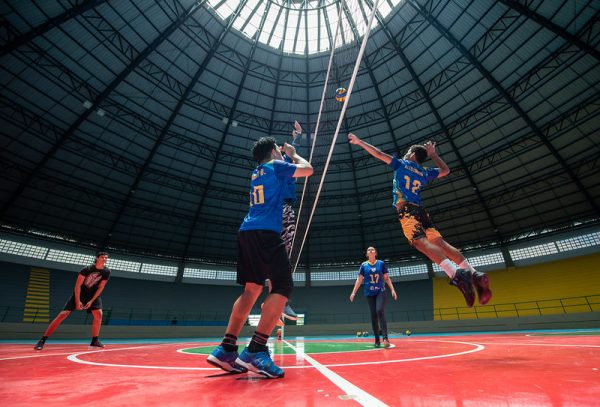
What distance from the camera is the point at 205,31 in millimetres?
18859

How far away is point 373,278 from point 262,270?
5530 mm

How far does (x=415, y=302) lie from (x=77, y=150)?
32.0 meters

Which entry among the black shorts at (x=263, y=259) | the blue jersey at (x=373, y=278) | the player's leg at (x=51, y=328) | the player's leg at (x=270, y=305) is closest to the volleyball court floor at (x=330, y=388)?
the player's leg at (x=270, y=305)

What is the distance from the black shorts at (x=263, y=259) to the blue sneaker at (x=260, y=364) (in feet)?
2.10

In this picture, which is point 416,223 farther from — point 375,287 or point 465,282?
point 375,287

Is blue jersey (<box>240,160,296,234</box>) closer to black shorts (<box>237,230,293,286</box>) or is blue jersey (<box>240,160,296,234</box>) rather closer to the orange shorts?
black shorts (<box>237,230,293,286</box>)

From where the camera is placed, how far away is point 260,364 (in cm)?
257

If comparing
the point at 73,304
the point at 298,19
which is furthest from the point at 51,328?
the point at 298,19

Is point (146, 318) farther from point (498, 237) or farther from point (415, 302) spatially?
point (498, 237)

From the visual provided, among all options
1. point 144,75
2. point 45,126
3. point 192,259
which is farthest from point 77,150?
point 192,259

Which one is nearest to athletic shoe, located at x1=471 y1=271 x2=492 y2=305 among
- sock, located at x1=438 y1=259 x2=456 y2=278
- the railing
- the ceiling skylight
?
sock, located at x1=438 y1=259 x2=456 y2=278

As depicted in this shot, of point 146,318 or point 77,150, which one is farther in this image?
point 146,318

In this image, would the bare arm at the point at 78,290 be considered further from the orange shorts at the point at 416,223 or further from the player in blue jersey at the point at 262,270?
the orange shorts at the point at 416,223

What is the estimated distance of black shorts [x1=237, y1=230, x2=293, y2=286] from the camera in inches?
113
